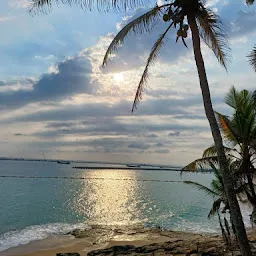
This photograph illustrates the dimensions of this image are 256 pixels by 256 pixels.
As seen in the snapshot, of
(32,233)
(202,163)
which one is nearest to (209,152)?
(202,163)

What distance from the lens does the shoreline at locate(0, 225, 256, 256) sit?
25547mm

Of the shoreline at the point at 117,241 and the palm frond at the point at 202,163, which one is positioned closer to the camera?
the palm frond at the point at 202,163

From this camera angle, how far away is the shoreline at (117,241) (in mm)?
25547

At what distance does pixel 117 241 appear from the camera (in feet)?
105

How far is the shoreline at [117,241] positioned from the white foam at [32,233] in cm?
119

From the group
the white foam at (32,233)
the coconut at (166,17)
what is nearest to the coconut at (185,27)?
the coconut at (166,17)

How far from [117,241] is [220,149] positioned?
2568cm

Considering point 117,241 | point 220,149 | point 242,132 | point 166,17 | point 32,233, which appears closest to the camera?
point 220,149

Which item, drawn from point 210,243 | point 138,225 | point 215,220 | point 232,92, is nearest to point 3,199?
point 138,225

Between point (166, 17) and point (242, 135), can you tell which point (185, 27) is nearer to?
point (166, 17)

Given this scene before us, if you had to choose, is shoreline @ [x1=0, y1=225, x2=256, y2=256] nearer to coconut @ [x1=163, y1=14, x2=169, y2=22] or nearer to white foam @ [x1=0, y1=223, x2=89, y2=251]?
white foam @ [x1=0, y1=223, x2=89, y2=251]

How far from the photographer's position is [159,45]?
10.9 meters

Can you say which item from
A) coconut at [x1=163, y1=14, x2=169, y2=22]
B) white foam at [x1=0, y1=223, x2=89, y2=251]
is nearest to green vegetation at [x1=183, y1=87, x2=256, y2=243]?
coconut at [x1=163, y1=14, x2=169, y2=22]

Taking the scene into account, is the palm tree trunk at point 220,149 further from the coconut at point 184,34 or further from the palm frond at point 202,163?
the palm frond at point 202,163
